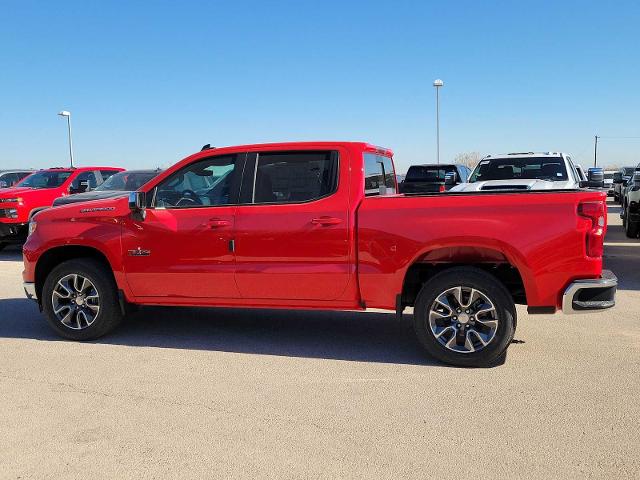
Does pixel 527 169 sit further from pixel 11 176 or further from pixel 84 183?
pixel 11 176

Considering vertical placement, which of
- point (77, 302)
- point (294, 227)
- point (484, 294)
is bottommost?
point (77, 302)

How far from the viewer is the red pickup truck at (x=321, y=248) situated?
4652mm

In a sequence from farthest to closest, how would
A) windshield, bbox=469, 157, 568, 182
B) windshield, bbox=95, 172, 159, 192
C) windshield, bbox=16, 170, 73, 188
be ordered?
windshield, bbox=16, 170, 73, 188 < windshield, bbox=95, 172, 159, 192 < windshield, bbox=469, 157, 568, 182

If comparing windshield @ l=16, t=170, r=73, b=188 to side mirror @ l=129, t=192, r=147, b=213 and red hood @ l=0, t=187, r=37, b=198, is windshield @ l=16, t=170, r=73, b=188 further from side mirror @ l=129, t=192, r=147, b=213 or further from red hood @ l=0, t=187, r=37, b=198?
side mirror @ l=129, t=192, r=147, b=213

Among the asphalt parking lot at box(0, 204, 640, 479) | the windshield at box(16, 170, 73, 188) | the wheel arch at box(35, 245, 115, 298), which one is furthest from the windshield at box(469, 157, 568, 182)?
the windshield at box(16, 170, 73, 188)

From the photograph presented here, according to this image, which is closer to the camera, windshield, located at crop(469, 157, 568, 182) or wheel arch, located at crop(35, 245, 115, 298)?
wheel arch, located at crop(35, 245, 115, 298)

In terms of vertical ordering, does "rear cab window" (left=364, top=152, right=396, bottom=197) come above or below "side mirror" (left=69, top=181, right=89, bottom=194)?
above

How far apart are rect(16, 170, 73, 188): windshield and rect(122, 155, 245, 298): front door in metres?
9.99

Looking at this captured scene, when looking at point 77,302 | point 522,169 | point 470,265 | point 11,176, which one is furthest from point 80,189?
point 470,265

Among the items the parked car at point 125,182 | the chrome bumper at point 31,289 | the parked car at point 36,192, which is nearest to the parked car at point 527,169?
the parked car at point 125,182

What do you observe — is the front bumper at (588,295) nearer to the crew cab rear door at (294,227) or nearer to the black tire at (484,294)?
the black tire at (484,294)

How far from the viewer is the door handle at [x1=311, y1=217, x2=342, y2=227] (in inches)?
198

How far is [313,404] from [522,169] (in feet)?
26.8

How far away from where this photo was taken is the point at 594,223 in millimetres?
4562
